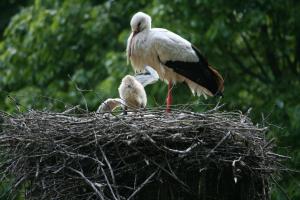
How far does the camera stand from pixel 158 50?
1052 cm

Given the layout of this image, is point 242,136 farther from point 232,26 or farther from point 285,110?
point 232,26

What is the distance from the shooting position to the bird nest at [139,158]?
767 cm

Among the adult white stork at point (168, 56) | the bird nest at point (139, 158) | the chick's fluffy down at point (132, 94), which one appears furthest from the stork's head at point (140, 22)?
the bird nest at point (139, 158)

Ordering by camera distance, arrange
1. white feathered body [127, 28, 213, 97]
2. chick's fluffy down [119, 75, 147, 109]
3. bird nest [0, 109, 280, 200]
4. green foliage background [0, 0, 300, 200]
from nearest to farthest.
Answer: bird nest [0, 109, 280, 200] < chick's fluffy down [119, 75, 147, 109] < white feathered body [127, 28, 213, 97] < green foliage background [0, 0, 300, 200]

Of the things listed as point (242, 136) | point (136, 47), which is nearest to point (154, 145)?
point (242, 136)

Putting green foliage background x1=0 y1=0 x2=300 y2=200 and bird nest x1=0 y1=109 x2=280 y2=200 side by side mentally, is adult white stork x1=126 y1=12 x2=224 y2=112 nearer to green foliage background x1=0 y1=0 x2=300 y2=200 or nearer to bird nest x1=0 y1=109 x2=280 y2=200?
green foliage background x1=0 y1=0 x2=300 y2=200

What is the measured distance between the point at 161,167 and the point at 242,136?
773 millimetres

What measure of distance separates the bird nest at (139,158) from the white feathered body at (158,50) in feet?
7.63

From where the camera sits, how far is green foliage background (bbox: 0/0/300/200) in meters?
12.8

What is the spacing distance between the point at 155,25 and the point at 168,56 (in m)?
2.51

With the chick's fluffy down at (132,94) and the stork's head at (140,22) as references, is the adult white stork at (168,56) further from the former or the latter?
the chick's fluffy down at (132,94)

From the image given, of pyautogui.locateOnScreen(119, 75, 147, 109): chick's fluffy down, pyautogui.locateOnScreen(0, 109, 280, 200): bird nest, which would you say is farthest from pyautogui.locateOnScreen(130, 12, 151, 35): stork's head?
pyautogui.locateOnScreen(0, 109, 280, 200): bird nest

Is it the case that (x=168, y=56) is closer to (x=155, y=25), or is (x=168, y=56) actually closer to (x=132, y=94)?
(x=132, y=94)

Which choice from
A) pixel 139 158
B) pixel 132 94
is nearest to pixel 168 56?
pixel 132 94
